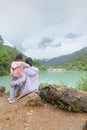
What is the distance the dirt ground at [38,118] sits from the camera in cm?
622

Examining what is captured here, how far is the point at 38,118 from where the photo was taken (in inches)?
266

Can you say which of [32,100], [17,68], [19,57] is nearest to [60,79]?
[19,57]

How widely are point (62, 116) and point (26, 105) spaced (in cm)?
108

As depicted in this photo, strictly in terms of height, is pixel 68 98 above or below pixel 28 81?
below

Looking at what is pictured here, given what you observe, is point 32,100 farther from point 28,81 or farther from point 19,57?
point 19,57

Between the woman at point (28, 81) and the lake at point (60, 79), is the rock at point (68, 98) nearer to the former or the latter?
the woman at point (28, 81)

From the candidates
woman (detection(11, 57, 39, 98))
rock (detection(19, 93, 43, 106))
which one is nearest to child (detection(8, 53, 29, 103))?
woman (detection(11, 57, 39, 98))

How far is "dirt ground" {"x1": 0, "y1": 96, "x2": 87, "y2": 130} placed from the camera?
20.4 feet

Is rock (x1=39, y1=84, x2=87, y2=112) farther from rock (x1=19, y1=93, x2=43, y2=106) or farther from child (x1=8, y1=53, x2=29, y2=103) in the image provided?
child (x1=8, y1=53, x2=29, y2=103)

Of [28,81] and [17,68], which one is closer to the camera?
[28,81]

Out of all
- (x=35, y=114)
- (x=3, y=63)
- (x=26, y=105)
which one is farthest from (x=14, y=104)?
(x=3, y=63)

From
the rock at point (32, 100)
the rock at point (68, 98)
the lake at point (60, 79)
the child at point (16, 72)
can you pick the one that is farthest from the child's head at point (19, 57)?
the lake at point (60, 79)

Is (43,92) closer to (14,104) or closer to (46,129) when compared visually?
(14,104)

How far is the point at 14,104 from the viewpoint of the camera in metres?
7.89
